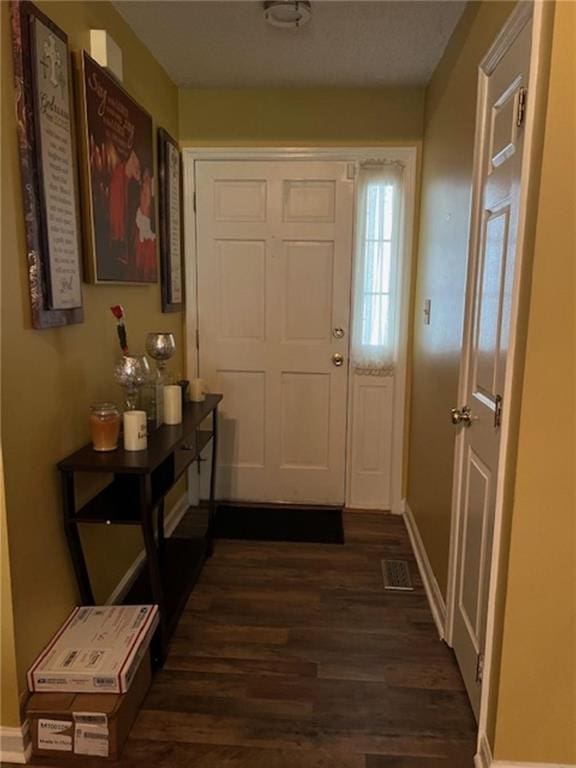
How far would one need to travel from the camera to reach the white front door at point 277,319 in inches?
122

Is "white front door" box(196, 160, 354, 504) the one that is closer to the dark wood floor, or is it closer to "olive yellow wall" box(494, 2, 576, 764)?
the dark wood floor

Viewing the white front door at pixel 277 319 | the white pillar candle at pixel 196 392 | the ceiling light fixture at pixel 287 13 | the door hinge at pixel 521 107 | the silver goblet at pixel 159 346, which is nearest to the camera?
the door hinge at pixel 521 107

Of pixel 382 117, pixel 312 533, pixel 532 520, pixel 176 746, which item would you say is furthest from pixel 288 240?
pixel 176 746

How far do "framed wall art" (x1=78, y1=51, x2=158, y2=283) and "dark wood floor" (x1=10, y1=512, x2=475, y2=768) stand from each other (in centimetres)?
146

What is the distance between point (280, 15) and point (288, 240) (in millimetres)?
1167

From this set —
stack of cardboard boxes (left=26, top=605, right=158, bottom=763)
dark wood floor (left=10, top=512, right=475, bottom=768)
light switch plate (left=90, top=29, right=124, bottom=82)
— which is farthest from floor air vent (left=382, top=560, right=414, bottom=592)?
light switch plate (left=90, top=29, right=124, bottom=82)

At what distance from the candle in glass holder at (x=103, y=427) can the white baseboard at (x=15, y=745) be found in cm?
84

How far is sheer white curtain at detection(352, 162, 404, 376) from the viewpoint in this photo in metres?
3.05

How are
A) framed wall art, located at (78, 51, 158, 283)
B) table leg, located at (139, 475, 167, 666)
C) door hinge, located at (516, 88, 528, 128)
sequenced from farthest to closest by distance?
framed wall art, located at (78, 51, 158, 283)
table leg, located at (139, 475, 167, 666)
door hinge, located at (516, 88, 528, 128)

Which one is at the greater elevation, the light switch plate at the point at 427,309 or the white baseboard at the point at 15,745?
the light switch plate at the point at 427,309

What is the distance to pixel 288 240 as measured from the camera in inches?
123

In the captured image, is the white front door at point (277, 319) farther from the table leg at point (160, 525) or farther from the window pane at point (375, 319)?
the table leg at point (160, 525)

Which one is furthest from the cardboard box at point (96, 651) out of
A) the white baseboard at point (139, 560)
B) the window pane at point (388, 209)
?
the window pane at point (388, 209)

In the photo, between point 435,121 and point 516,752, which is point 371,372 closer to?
point 435,121
